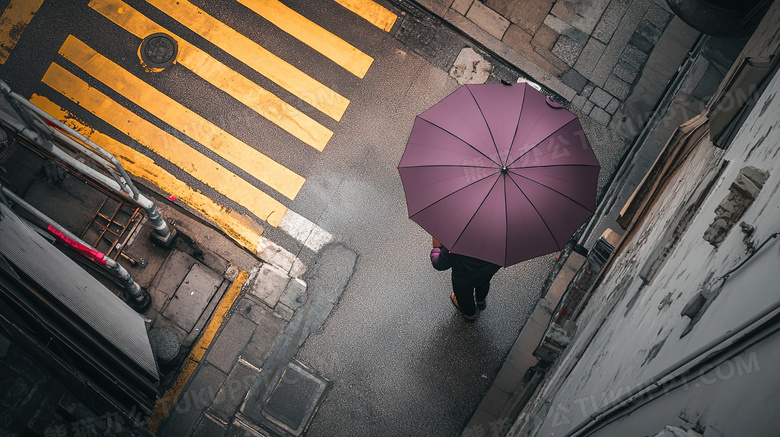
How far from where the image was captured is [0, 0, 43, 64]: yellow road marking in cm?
764

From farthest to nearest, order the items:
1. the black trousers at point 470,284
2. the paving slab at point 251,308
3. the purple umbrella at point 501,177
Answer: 1. the paving slab at point 251,308
2. the black trousers at point 470,284
3. the purple umbrella at point 501,177

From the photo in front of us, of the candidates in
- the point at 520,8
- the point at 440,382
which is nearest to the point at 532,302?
the point at 440,382

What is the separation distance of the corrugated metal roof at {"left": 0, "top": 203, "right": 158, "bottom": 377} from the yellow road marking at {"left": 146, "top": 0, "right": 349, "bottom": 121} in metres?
3.91

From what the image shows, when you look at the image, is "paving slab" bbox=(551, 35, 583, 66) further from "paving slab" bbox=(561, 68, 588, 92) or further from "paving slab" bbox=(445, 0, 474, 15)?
"paving slab" bbox=(445, 0, 474, 15)

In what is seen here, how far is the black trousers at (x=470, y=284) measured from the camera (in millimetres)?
5594

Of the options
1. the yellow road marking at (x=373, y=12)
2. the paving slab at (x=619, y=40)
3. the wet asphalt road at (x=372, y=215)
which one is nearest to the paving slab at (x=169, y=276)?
the wet asphalt road at (x=372, y=215)

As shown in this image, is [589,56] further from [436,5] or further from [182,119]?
[182,119]

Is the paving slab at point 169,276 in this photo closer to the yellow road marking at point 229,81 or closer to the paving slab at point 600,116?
the yellow road marking at point 229,81

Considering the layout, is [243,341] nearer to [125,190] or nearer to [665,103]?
[125,190]

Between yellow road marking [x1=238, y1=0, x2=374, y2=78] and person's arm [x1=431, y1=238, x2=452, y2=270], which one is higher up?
yellow road marking [x1=238, y1=0, x2=374, y2=78]

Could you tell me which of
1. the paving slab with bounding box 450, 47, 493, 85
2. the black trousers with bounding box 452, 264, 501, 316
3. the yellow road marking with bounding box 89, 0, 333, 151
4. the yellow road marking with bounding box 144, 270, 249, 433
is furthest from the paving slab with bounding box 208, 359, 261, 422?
the paving slab with bounding box 450, 47, 493, 85

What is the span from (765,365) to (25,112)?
622 cm

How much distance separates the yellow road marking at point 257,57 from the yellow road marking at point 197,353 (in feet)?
9.08

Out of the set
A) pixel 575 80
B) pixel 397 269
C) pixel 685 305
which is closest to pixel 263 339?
pixel 397 269
